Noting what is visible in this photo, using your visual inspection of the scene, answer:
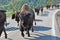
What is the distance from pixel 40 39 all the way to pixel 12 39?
157cm

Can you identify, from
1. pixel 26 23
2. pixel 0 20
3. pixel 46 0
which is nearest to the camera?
pixel 0 20

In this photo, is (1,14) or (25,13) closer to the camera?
(1,14)

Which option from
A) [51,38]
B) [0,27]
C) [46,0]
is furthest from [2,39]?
[46,0]

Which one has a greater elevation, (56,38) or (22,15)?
(22,15)

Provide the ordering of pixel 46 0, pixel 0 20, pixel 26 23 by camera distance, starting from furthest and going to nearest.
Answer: pixel 46 0 < pixel 26 23 < pixel 0 20

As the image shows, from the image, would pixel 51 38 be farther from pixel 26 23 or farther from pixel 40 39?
pixel 26 23

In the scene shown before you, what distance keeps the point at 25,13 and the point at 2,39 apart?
195cm

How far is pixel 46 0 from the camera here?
105m

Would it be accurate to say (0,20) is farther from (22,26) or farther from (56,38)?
(56,38)

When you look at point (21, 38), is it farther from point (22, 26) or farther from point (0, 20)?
point (0, 20)

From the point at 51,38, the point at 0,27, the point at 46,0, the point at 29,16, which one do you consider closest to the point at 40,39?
the point at 51,38

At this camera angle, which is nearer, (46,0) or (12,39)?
(12,39)

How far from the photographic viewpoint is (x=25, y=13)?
46.0ft

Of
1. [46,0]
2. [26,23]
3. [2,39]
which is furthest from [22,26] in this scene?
[46,0]
